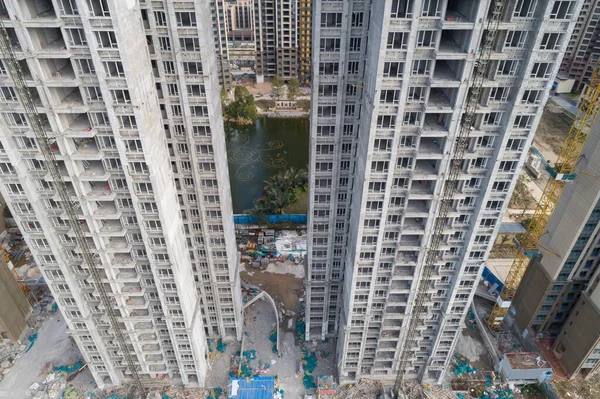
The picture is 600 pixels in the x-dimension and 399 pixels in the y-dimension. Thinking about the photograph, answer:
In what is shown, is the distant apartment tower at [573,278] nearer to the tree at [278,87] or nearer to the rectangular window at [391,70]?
the rectangular window at [391,70]

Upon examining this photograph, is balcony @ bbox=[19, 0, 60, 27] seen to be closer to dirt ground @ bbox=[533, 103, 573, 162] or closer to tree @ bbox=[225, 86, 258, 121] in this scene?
tree @ bbox=[225, 86, 258, 121]

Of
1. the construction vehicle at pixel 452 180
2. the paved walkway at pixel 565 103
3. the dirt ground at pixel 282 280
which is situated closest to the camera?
the construction vehicle at pixel 452 180

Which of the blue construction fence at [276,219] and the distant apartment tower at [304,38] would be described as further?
the distant apartment tower at [304,38]

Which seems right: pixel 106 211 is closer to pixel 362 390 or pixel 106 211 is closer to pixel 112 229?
pixel 112 229

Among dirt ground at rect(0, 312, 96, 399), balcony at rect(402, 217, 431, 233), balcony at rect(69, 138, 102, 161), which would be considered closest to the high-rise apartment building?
balcony at rect(402, 217, 431, 233)

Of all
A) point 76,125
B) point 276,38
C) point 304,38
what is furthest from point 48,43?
point 276,38

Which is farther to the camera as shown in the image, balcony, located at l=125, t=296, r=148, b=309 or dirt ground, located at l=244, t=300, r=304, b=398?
dirt ground, located at l=244, t=300, r=304, b=398

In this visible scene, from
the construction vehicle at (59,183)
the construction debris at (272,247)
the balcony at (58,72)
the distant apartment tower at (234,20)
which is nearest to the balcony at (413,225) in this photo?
the construction vehicle at (59,183)
